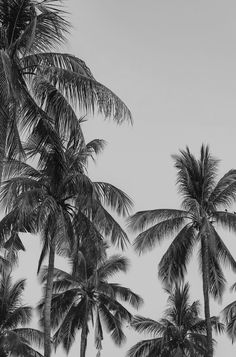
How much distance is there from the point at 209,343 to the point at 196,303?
11235 mm

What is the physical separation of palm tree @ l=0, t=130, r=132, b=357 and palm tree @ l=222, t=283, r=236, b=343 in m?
11.9

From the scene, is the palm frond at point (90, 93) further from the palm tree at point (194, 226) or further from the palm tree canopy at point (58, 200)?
the palm tree at point (194, 226)

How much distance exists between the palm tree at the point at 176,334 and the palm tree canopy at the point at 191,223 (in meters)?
6.34

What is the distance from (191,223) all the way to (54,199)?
25.2 feet

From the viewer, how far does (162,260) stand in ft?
86.2

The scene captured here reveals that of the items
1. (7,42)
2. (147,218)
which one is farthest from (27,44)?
(147,218)

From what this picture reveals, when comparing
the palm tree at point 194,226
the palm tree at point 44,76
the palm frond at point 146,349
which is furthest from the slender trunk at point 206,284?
the palm tree at point 44,76

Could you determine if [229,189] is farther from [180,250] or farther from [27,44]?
[27,44]

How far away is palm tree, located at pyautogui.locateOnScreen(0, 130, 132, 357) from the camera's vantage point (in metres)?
18.2

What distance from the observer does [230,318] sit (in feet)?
102

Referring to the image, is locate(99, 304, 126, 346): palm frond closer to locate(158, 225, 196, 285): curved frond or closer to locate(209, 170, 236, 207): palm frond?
locate(158, 225, 196, 285): curved frond

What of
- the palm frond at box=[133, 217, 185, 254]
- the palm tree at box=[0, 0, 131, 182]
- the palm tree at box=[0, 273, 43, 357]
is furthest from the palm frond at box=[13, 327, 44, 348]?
the palm tree at box=[0, 0, 131, 182]

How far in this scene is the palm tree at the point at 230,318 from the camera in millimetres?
30750

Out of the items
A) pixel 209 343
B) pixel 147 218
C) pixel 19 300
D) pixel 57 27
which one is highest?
pixel 57 27
